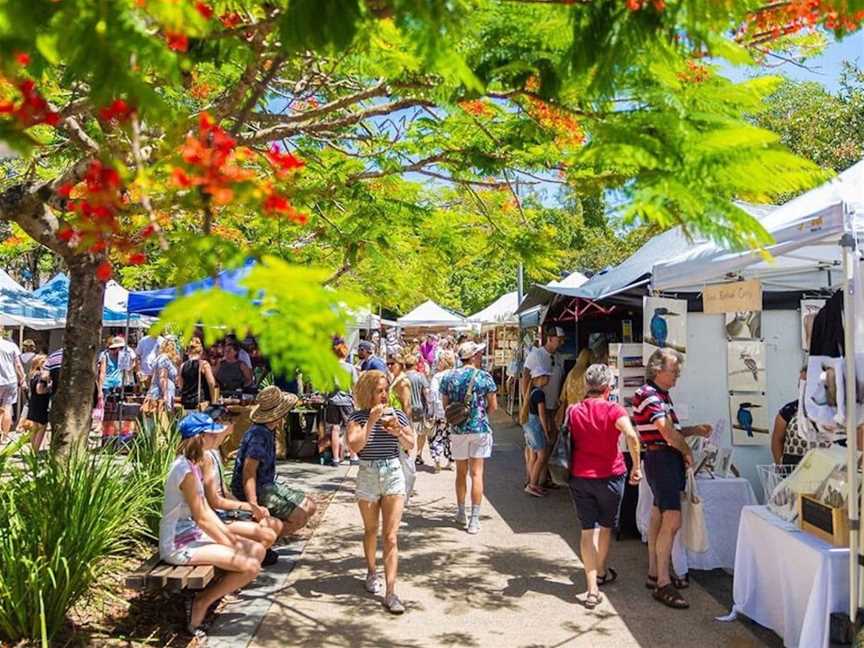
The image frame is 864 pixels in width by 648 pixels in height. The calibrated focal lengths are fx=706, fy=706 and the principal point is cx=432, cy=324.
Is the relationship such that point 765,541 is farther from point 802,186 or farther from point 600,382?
point 802,186

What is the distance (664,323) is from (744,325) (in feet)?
3.07

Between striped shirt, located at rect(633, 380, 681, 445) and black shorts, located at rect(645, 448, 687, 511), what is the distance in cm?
11

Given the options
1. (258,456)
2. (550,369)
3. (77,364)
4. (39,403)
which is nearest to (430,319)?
(39,403)

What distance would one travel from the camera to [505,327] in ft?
73.3

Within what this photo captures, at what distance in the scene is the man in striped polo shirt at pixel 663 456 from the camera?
525 cm

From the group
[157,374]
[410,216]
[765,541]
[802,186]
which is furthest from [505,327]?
[802,186]

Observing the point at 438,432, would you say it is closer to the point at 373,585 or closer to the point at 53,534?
the point at 373,585

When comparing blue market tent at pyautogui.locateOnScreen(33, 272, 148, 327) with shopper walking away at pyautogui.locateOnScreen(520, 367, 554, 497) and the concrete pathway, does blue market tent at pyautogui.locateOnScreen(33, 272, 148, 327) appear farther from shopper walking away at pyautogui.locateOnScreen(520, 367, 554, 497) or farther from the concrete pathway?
shopper walking away at pyautogui.locateOnScreen(520, 367, 554, 497)

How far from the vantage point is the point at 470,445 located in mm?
7141

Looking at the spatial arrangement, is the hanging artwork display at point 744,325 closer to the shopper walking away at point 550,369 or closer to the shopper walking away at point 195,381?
the shopper walking away at point 550,369

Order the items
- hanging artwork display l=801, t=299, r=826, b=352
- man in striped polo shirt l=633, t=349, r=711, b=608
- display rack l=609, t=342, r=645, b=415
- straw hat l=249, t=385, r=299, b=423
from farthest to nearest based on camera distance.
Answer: display rack l=609, t=342, r=645, b=415 < hanging artwork display l=801, t=299, r=826, b=352 < straw hat l=249, t=385, r=299, b=423 < man in striped polo shirt l=633, t=349, r=711, b=608

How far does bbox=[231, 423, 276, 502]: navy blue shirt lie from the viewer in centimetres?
575

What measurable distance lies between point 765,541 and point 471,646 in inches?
83.6

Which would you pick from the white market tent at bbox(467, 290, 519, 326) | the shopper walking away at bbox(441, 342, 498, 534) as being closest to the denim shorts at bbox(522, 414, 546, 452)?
the shopper walking away at bbox(441, 342, 498, 534)
